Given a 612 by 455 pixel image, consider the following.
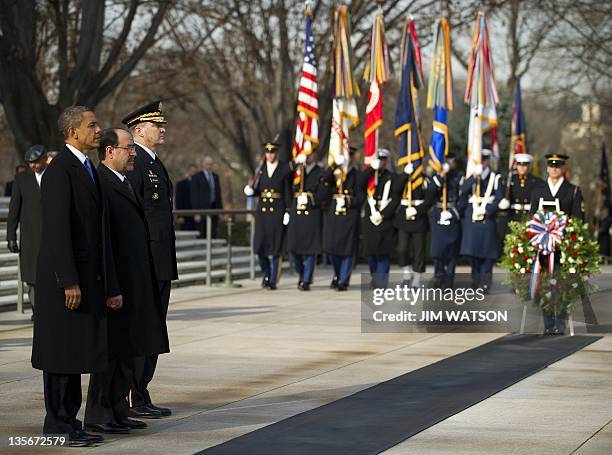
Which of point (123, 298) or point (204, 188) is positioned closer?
point (123, 298)

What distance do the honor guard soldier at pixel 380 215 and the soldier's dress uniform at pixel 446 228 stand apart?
0.60m

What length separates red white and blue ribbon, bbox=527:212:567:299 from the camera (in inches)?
524

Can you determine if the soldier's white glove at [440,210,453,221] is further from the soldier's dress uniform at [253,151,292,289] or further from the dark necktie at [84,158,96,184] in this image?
the dark necktie at [84,158,96,184]

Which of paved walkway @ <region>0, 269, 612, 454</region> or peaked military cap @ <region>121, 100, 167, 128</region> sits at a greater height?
peaked military cap @ <region>121, 100, 167, 128</region>

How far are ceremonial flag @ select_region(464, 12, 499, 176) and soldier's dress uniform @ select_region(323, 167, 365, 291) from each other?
5.35ft

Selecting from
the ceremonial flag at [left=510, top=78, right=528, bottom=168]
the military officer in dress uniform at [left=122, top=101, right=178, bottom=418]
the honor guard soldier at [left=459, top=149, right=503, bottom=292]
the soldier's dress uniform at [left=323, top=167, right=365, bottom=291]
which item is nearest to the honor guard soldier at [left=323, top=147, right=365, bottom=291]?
the soldier's dress uniform at [left=323, top=167, right=365, bottom=291]

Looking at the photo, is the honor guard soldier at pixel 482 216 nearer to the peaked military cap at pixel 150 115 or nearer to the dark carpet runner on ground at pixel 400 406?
the dark carpet runner on ground at pixel 400 406

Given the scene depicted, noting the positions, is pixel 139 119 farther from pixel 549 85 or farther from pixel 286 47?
pixel 549 85

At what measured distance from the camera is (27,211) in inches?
554

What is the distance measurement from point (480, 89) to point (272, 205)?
331cm

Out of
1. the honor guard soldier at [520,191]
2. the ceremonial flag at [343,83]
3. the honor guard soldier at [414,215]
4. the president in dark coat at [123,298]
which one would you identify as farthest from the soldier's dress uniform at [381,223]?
the president in dark coat at [123,298]

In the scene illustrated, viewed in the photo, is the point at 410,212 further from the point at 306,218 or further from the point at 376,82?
the point at 376,82

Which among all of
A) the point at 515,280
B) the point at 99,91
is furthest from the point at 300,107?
the point at 515,280

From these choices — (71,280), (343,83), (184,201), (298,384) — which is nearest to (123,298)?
A: (71,280)
